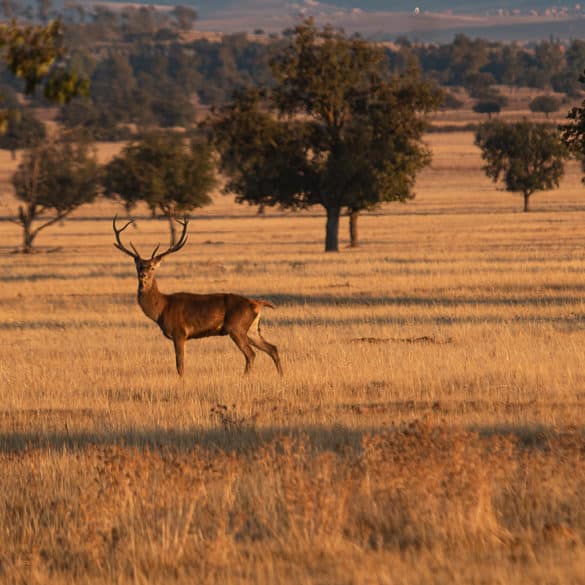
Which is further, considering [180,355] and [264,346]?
[264,346]

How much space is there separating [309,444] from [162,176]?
4959 centimetres

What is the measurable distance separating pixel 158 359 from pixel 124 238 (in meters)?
49.0

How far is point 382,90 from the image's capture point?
45.4 m

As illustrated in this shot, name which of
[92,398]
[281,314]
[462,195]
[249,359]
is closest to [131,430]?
[92,398]

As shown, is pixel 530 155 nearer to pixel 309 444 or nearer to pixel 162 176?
pixel 162 176

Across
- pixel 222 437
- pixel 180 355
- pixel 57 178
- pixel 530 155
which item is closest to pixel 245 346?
pixel 180 355

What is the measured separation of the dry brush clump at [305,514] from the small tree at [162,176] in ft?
162

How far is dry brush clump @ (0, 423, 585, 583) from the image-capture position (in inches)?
285

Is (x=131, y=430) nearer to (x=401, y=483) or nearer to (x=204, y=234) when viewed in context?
(x=401, y=483)

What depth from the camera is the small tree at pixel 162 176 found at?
59.0m

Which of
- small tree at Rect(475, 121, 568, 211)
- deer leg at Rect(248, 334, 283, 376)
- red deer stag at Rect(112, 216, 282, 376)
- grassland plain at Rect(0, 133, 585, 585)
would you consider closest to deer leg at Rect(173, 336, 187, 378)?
red deer stag at Rect(112, 216, 282, 376)

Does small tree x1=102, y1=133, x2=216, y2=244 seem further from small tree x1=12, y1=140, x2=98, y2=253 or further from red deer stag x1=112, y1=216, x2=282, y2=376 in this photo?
red deer stag x1=112, y1=216, x2=282, y2=376

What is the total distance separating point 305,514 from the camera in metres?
7.82

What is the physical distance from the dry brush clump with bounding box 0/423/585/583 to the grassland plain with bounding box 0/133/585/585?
0.02 meters
